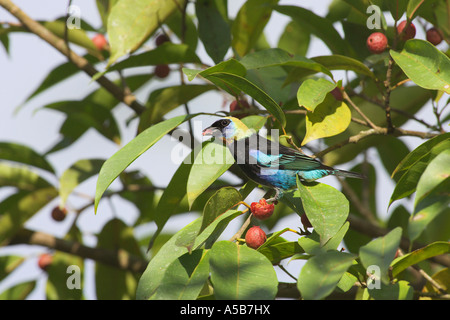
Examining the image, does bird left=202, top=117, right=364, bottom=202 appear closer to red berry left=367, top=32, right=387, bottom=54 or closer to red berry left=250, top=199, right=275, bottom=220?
red berry left=250, top=199, right=275, bottom=220

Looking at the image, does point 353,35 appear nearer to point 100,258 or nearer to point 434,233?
point 434,233

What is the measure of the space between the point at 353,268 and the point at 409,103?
1.47 m

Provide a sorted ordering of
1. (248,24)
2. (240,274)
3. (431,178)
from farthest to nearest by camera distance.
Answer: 1. (248,24)
2. (240,274)
3. (431,178)

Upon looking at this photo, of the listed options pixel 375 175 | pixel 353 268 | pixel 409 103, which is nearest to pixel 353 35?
pixel 409 103

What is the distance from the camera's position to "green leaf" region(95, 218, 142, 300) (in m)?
3.08

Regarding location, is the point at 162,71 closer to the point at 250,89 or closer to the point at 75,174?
the point at 75,174

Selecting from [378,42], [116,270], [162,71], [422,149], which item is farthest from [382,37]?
[116,270]

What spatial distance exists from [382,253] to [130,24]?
165 cm

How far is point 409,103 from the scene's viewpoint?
2900 millimetres

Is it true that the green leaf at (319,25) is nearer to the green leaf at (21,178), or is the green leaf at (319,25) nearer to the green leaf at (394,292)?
the green leaf at (394,292)

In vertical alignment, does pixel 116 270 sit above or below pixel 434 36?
below

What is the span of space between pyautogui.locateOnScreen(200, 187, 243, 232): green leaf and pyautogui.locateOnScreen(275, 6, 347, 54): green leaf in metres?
1.11

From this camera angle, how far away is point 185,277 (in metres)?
1.68

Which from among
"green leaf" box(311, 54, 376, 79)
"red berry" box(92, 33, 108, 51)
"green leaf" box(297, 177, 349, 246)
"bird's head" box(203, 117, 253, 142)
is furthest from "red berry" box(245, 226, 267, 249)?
"red berry" box(92, 33, 108, 51)
